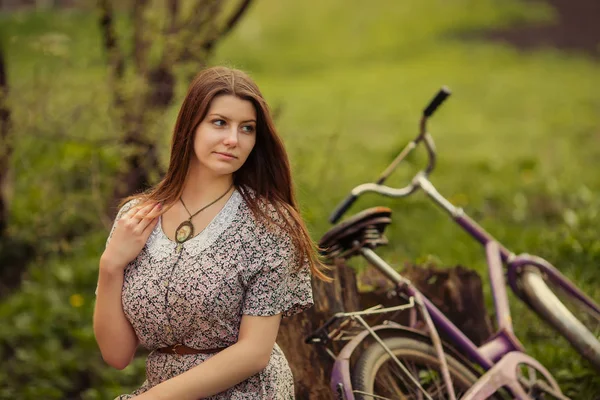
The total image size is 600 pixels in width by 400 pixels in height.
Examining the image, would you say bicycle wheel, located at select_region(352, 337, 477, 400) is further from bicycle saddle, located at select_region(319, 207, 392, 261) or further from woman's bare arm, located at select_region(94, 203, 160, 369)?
woman's bare arm, located at select_region(94, 203, 160, 369)

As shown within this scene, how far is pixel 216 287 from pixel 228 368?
22cm

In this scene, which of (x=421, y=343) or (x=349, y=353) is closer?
(x=349, y=353)

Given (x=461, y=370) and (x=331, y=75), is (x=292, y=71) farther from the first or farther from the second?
(x=461, y=370)

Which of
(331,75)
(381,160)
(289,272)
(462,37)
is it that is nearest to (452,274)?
(289,272)

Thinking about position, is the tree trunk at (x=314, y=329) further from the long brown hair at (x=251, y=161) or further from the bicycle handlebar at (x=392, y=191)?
the long brown hair at (x=251, y=161)

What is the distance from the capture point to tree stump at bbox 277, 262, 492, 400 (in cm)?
310

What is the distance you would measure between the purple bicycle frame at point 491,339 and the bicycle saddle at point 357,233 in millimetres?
52

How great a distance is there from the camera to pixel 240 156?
7.86ft

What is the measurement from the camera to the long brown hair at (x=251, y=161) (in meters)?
2.39

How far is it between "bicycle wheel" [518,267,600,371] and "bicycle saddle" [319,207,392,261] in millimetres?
870

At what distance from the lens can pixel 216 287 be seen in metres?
2.34

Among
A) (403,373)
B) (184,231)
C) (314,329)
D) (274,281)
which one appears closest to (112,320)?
(184,231)

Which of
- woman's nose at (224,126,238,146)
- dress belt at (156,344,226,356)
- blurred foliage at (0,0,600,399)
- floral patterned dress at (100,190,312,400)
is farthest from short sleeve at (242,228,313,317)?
blurred foliage at (0,0,600,399)

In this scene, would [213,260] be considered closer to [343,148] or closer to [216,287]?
[216,287]
